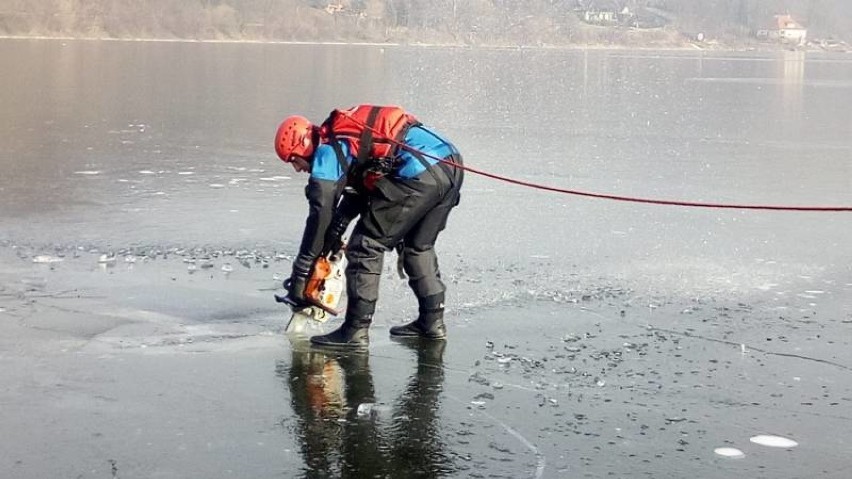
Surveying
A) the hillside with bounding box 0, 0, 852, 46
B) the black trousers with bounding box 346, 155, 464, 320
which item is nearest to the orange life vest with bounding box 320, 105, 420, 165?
the black trousers with bounding box 346, 155, 464, 320

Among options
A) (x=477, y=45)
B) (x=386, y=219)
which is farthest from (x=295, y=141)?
(x=477, y=45)

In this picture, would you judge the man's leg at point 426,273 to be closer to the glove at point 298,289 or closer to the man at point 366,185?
the man at point 366,185

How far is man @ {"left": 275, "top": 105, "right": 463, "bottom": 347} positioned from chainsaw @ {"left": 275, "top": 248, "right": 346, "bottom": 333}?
42 millimetres

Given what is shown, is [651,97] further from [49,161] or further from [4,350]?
[4,350]

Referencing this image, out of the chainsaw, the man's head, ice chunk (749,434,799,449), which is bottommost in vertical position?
ice chunk (749,434,799,449)

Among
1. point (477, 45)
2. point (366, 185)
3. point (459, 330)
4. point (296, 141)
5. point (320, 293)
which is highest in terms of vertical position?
point (296, 141)

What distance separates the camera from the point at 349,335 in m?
6.10

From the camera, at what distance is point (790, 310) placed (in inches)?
284

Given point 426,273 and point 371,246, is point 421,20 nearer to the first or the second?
point 426,273

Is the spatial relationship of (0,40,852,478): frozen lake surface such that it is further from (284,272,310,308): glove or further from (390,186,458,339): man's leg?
(284,272,310,308): glove

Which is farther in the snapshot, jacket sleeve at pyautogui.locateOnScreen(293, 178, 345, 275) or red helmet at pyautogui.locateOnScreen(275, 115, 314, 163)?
red helmet at pyautogui.locateOnScreen(275, 115, 314, 163)

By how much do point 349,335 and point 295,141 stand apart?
963 millimetres

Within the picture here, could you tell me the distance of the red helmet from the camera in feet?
19.6

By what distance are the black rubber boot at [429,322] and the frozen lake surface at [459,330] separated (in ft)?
0.35
